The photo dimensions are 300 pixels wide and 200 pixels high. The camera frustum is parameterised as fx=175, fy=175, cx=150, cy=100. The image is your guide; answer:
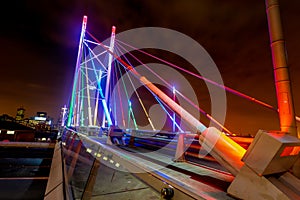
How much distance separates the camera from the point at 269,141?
1614mm

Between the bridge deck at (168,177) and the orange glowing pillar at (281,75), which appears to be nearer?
the bridge deck at (168,177)

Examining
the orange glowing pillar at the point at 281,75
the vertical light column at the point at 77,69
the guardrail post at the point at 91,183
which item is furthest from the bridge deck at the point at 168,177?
the vertical light column at the point at 77,69

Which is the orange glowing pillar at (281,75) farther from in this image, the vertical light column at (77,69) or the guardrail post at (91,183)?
the vertical light column at (77,69)

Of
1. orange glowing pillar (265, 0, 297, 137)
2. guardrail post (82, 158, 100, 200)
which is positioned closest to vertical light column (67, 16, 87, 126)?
guardrail post (82, 158, 100, 200)

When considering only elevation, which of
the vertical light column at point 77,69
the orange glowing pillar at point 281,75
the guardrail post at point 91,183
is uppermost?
the vertical light column at point 77,69

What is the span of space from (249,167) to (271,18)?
7.58 ft

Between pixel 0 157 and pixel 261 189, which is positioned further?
pixel 0 157

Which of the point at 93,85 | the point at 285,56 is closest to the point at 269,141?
the point at 285,56

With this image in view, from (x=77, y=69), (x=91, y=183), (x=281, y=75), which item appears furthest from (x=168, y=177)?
(x=77, y=69)

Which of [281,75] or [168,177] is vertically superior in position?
[281,75]

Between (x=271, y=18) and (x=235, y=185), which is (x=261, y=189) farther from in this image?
(x=271, y=18)

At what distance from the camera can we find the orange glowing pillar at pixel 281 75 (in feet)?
7.72

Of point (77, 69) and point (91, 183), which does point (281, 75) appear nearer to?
point (91, 183)

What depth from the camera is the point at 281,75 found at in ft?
8.01
